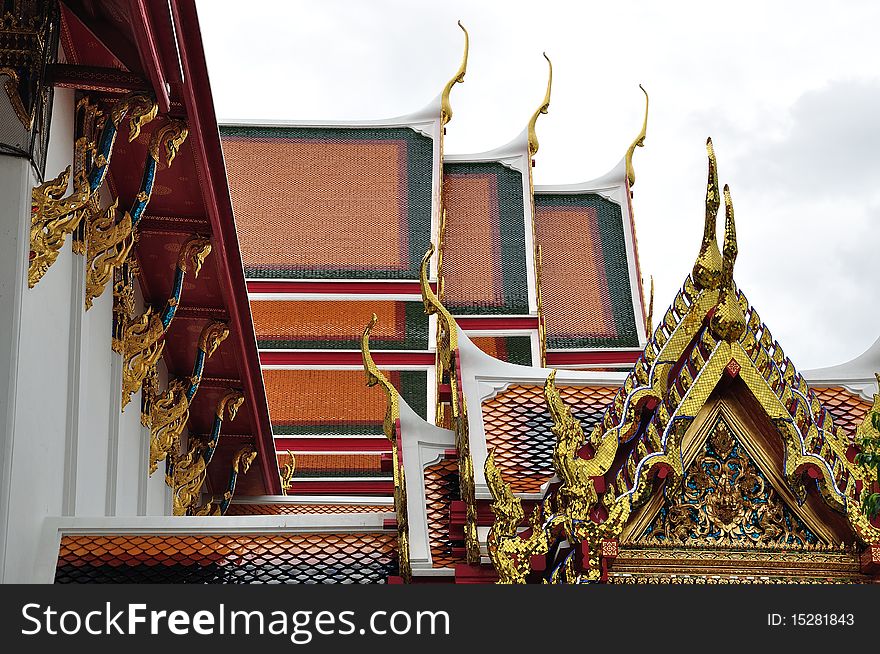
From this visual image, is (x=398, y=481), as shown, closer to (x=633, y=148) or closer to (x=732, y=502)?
(x=732, y=502)

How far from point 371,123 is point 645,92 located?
3.53 metres

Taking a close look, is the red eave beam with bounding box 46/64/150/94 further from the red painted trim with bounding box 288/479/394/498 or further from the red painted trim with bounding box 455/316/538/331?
the red painted trim with bounding box 455/316/538/331

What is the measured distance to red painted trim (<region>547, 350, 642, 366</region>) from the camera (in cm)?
1473

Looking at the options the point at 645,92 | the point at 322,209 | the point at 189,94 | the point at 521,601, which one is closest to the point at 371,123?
the point at 322,209

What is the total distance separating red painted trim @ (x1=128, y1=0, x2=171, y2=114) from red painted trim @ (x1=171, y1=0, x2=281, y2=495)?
0.15m

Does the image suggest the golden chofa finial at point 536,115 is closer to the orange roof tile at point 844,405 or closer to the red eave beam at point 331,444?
the red eave beam at point 331,444

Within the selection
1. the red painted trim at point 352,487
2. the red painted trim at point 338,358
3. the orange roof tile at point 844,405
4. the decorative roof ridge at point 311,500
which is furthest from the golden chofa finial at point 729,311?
the red painted trim at point 338,358

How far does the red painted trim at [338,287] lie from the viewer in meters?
14.3

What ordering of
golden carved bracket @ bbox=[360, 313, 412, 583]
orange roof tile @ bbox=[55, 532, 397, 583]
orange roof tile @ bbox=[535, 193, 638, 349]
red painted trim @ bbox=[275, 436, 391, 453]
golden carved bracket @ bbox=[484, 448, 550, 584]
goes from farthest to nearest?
orange roof tile @ bbox=[535, 193, 638, 349] < red painted trim @ bbox=[275, 436, 391, 453] < orange roof tile @ bbox=[55, 532, 397, 583] < golden carved bracket @ bbox=[360, 313, 412, 583] < golden carved bracket @ bbox=[484, 448, 550, 584]

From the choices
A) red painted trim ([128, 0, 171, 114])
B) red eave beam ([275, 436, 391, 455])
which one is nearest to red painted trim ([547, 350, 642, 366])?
red eave beam ([275, 436, 391, 455])

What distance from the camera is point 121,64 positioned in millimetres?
6121

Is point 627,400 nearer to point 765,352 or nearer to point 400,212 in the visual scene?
point 765,352

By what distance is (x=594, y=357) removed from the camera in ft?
48.8

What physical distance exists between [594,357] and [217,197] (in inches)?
326
